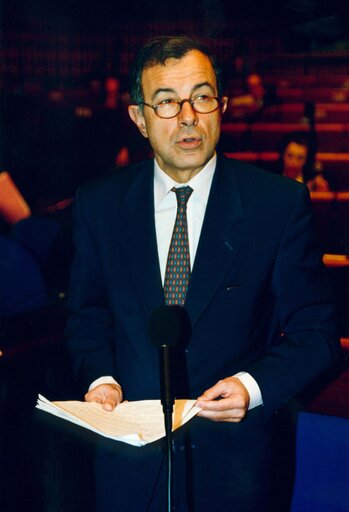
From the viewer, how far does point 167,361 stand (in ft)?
3.03

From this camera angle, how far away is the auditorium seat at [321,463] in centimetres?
125

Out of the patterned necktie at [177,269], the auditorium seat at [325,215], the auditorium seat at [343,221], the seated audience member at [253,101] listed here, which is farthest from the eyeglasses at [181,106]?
the seated audience member at [253,101]

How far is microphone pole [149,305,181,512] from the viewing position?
36.2 inches

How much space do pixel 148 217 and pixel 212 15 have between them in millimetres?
10003

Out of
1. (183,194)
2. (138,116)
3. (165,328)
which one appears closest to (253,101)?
(138,116)

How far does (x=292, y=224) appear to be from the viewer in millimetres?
1293

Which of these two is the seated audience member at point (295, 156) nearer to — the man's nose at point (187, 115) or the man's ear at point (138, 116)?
the man's ear at point (138, 116)

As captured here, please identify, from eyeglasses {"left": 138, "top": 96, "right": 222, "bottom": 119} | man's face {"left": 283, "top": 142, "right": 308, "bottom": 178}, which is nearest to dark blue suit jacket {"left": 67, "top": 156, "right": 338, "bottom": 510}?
eyeglasses {"left": 138, "top": 96, "right": 222, "bottom": 119}

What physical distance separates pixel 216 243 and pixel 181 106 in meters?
0.30

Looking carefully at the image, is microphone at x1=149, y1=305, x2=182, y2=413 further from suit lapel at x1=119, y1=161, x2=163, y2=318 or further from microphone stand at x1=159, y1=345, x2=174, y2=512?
suit lapel at x1=119, y1=161, x2=163, y2=318

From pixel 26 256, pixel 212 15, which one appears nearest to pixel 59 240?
pixel 26 256

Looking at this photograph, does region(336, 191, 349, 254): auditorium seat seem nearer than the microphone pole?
No

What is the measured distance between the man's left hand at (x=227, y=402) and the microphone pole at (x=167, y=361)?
0.62ft

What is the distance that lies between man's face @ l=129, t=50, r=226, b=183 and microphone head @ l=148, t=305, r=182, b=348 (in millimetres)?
456
